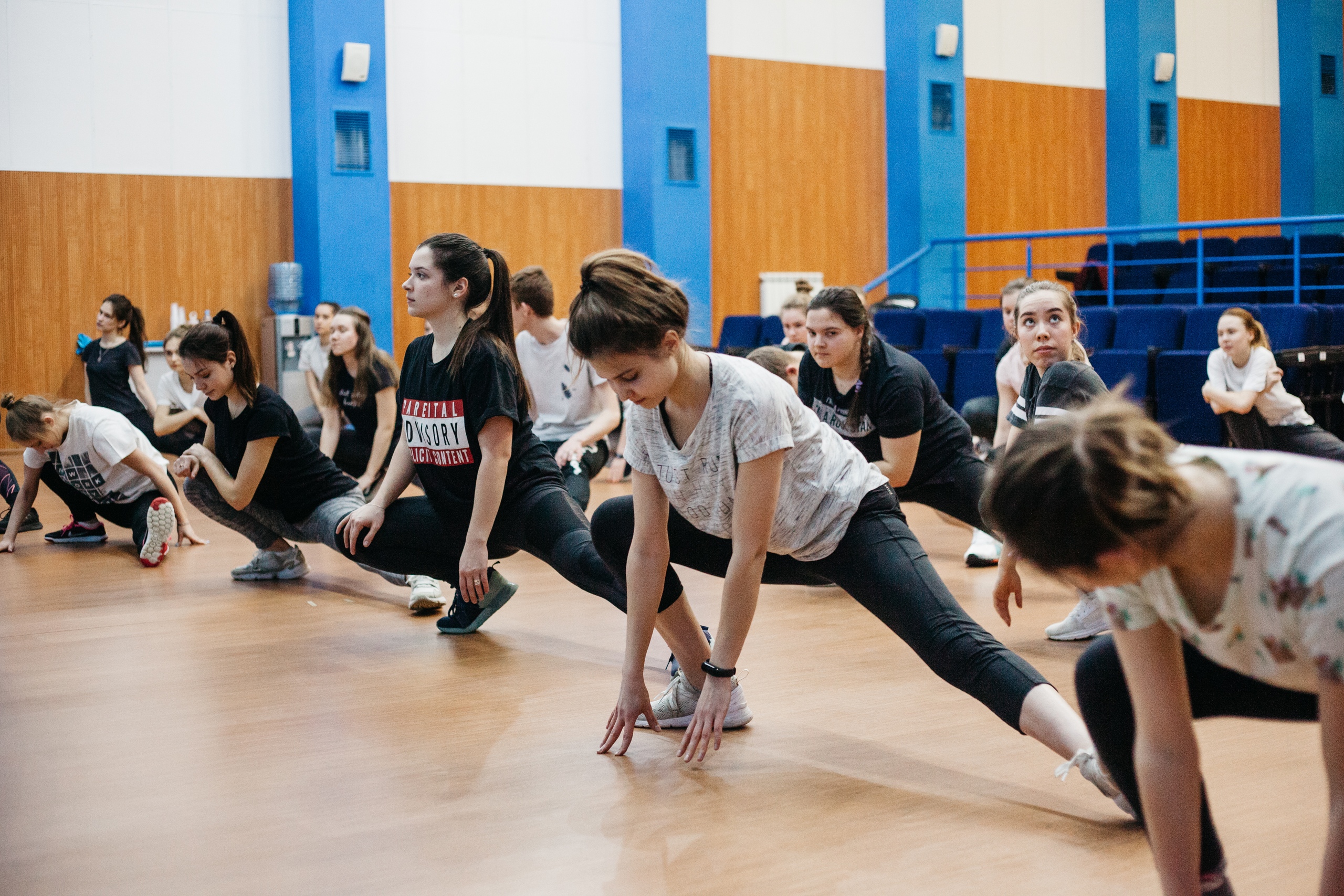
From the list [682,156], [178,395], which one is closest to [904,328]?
[682,156]

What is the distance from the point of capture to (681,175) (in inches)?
405

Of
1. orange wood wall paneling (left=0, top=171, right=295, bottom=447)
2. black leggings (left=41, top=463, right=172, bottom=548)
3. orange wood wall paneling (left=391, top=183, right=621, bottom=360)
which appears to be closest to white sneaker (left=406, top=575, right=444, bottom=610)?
black leggings (left=41, top=463, right=172, bottom=548)

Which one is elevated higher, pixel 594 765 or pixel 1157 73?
pixel 1157 73

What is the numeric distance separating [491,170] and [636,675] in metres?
8.04

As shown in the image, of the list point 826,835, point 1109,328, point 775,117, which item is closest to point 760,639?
point 826,835

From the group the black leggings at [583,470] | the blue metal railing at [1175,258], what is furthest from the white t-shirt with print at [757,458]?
the blue metal railing at [1175,258]

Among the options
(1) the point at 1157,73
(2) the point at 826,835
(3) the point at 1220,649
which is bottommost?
(2) the point at 826,835

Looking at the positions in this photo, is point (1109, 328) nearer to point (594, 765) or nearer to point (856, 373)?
point (856, 373)

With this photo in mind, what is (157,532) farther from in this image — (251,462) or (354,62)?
(354,62)

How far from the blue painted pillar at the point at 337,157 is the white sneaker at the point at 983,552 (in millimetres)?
5934

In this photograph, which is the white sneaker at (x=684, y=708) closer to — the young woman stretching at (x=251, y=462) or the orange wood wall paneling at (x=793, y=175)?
the young woman stretching at (x=251, y=462)

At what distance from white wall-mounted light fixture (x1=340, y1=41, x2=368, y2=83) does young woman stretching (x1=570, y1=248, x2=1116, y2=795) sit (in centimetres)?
719

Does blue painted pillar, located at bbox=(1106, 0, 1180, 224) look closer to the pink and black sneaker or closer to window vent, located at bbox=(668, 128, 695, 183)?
window vent, located at bbox=(668, 128, 695, 183)

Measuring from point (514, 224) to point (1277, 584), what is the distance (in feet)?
30.0
